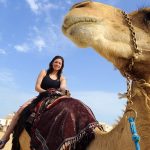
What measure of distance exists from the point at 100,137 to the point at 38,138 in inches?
36.9

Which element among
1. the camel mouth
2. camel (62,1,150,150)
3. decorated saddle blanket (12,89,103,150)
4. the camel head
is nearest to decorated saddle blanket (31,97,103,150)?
decorated saddle blanket (12,89,103,150)

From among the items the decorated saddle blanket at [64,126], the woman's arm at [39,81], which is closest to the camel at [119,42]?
the decorated saddle blanket at [64,126]

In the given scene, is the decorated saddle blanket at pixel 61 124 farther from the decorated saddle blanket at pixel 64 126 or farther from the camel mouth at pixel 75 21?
the camel mouth at pixel 75 21

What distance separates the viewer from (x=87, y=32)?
2979 mm

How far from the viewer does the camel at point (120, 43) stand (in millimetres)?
3006

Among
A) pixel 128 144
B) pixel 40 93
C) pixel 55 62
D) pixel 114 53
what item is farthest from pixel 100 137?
pixel 55 62

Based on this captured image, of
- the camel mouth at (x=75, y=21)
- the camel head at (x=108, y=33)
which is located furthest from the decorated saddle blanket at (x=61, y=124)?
the camel mouth at (x=75, y=21)

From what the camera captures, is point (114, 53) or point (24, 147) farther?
point (24, 147)

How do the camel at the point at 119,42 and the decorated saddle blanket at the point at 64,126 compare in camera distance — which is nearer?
the camel at the point at 119,42

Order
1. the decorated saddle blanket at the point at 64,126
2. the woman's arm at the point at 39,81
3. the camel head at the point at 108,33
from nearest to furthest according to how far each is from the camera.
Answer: the camel head at the point at 108,33 < the decorated saddle blanket at the point at 64,126 < the woman's arm at the point at 39,81

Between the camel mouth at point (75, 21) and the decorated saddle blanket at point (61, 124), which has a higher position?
the camel mouth at point (75, 21)

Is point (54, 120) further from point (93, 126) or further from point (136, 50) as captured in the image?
point (136, 50)

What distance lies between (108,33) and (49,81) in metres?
2.59

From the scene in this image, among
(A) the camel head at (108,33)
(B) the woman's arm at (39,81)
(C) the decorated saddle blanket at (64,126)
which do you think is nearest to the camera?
(A) the camel head at (108,33)
